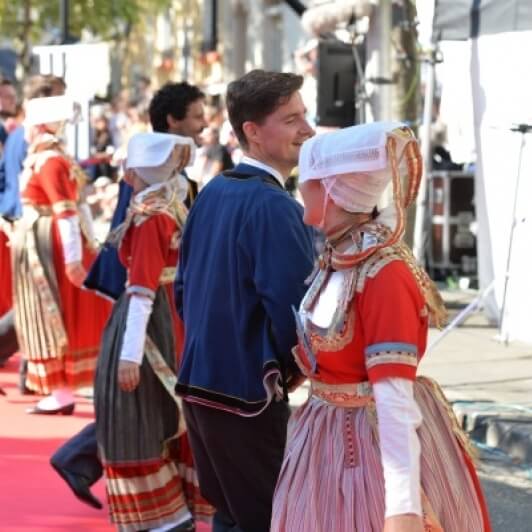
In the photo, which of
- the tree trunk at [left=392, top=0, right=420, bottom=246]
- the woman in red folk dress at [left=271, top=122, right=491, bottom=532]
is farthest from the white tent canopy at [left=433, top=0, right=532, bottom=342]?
the woman in red folk dress at [left=271, top=122, right=491, bottom=532]

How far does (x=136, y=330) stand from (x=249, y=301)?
1.49 metres

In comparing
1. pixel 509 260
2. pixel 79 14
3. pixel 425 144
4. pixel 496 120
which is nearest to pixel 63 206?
pixel 509 260

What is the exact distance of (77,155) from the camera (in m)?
16.3

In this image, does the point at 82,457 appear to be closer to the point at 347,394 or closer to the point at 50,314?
the point at 50,314

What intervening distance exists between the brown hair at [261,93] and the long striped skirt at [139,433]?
160 centimetres

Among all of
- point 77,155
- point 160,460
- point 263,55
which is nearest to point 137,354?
point 160,460

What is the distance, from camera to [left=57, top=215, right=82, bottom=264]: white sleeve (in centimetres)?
889

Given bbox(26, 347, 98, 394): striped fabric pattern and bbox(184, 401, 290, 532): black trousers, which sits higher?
bbox(184, 401, 290, 532): black trousers

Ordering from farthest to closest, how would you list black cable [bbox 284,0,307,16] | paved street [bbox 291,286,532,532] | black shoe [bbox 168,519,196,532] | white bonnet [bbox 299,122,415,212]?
black cable [bbox 284,0,307,16] → paved street [bbox 291,286,532,532] → black shoe [bbox 168,519,196,532] → white bonnet [bbox 299,122,415,212]

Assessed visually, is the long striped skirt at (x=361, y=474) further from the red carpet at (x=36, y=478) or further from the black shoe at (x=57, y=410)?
the black shoe at (x=57, y=410)

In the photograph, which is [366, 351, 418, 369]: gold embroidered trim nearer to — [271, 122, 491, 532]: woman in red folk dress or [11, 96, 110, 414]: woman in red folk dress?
[271, 122, 491, 532]: woman in red folk dress

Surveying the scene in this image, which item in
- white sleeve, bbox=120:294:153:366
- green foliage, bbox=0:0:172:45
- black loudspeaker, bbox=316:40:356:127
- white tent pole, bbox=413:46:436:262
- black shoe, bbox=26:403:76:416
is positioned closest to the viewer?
white sleeve, bbox=120:294:153:366

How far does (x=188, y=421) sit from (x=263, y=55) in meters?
31.5

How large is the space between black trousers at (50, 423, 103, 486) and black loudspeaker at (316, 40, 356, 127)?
7783 mm
